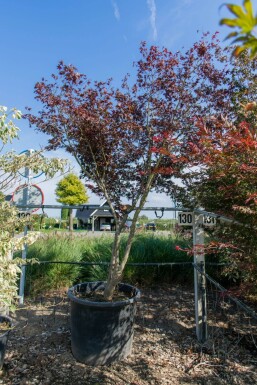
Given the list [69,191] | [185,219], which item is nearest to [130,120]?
[185,219]

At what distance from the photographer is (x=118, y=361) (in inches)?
107

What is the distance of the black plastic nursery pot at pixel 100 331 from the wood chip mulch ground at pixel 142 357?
0.08 m

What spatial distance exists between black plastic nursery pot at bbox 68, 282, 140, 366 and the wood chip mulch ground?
8cm

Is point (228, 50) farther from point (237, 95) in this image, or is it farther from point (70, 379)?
point (70, 379)

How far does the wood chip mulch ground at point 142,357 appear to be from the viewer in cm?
245

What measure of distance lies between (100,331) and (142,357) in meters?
0.51

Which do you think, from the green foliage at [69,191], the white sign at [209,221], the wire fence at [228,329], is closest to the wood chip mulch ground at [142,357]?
the wire fence at [228,329]

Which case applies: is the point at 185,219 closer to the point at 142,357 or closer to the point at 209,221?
the point at 209,221

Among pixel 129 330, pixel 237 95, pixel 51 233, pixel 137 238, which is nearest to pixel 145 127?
pixel 237 95

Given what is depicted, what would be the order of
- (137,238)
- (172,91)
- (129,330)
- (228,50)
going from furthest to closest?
(137,238), (228,50), (172,91), (129,330)

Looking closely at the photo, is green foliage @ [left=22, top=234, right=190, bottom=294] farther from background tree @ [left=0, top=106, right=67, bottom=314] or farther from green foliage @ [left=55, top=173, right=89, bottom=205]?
green foliage @ [left=55, top=173, right=89, bottom=205]

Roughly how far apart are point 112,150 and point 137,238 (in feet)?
10.4

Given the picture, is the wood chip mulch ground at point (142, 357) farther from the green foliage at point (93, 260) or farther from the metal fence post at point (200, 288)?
the green foliage at point (93, 260)

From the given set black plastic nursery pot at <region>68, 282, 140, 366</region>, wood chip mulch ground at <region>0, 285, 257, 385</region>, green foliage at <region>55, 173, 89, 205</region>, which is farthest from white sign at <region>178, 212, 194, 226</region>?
green foliage at <region>55, 173, 89, 205</region>
